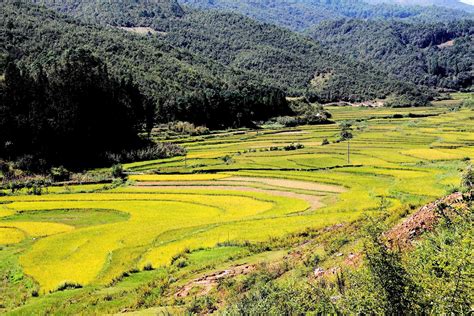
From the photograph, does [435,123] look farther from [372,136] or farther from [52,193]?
[52,193]

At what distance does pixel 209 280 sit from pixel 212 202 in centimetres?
2328

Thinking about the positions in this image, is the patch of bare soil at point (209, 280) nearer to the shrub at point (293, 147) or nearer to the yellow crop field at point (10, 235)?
the yellow crop field at point (10, 235)

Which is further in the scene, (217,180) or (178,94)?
(178,94)

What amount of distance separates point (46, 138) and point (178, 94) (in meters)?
60.5

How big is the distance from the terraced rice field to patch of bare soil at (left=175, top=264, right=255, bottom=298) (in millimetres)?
5277

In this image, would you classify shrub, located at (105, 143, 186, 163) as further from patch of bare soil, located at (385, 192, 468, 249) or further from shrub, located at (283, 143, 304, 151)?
patch of bare soil, located at (385, 192, 468, 249)

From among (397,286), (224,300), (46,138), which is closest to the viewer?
(397,286)

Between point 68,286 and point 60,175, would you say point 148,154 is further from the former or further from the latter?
point 68,286

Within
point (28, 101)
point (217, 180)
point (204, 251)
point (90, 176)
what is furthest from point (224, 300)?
point (28, 101)

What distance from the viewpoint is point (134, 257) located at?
27047 millimetres

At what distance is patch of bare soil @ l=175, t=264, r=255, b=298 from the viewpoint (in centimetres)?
1884

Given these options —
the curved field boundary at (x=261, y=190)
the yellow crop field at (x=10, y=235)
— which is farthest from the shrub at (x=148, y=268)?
the curved field boundary at (x=261, y=190)

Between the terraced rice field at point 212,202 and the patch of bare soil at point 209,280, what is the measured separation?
5.28 metres

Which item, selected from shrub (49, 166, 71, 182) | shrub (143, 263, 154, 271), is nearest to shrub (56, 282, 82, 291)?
shrub (143, 263, 154, 271)
